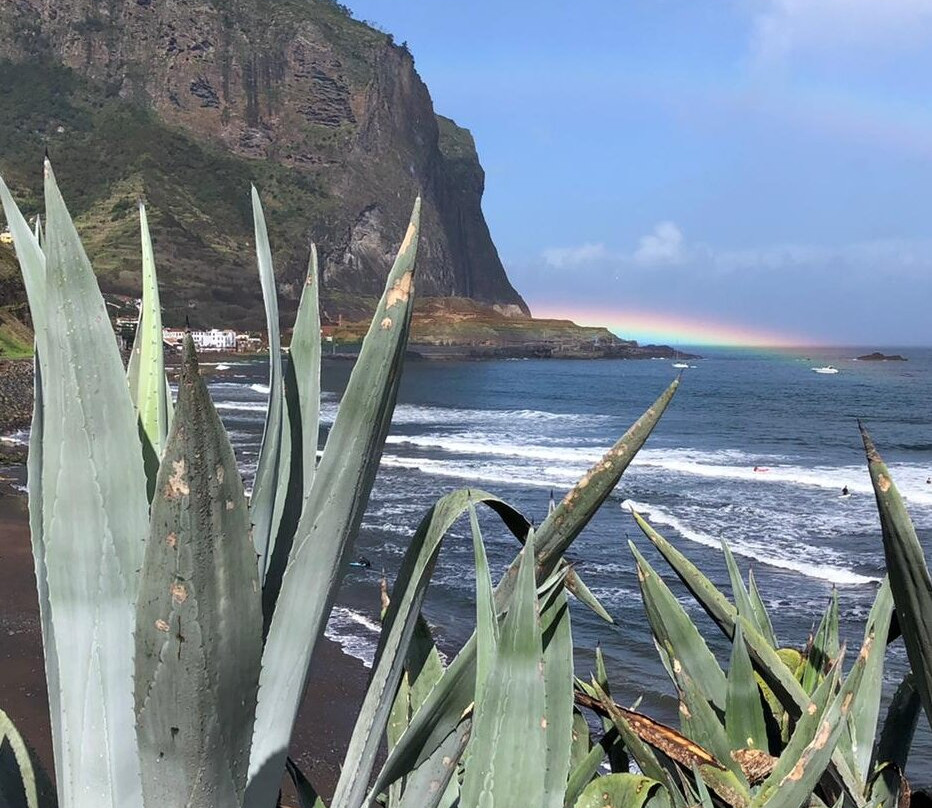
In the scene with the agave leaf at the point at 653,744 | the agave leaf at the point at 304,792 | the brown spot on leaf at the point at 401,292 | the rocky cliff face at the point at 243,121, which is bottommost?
the agave leaf at the point at 304,792

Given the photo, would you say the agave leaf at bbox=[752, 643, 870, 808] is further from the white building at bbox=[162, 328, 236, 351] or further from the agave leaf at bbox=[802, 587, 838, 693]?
the white building at bbox=[162, 328, 236, 351]

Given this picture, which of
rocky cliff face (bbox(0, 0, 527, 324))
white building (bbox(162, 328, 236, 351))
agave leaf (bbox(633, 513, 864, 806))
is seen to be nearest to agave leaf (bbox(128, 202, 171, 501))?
agave leaf (bbox(633, 513, 864, 806))

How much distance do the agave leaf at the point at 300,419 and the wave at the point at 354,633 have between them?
29.3 feet

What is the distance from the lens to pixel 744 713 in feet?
4.84

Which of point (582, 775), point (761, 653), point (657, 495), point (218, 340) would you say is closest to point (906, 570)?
Result: point (761, 653)

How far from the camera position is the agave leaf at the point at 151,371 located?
4.09 feet

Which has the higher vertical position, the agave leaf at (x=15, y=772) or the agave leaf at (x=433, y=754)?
the agave leaf at (x=433, y=754)

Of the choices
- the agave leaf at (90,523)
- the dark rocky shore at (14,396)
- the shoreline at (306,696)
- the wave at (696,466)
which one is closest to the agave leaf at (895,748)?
the agave leaf at (90,523)

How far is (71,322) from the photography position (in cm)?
102

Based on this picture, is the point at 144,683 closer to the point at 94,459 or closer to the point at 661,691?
the point at 94,459

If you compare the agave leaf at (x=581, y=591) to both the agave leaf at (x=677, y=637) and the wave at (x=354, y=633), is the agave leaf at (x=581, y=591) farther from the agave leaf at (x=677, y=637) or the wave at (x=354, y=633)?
the wave at (x=354, y=633)

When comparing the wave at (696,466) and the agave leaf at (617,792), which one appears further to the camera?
the wave at (696,466)

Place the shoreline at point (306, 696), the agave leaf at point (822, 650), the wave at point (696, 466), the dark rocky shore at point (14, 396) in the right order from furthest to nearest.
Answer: the dark rocky shore at point (14, 396) < the wave at point (696, 466) < the shoreline at point (306, 696) < the agave leaf at point (822, 650)

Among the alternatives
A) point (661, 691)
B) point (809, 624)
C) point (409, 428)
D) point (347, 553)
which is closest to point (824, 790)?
point (347, 553)
